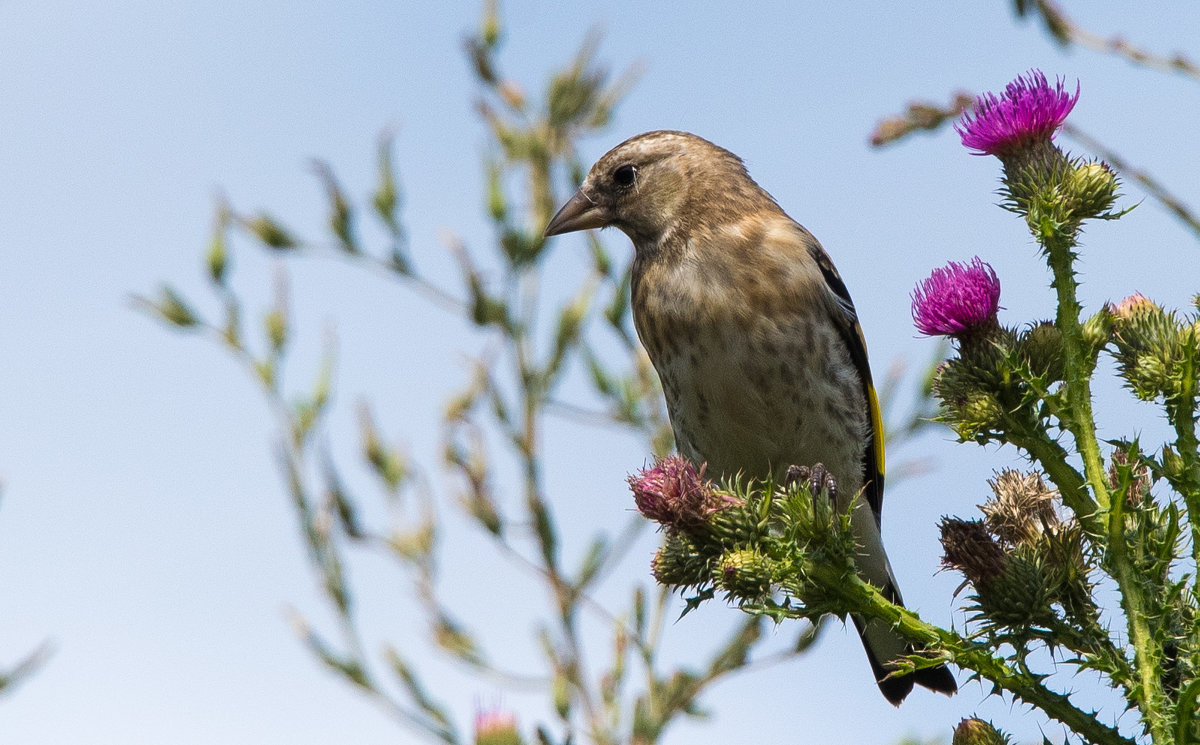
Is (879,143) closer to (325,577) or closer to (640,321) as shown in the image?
(640,321)

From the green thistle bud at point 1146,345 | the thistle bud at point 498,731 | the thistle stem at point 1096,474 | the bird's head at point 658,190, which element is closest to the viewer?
the thistle stem at point 1096,474

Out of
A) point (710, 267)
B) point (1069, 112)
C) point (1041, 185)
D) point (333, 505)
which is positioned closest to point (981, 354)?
point (1041, 185)

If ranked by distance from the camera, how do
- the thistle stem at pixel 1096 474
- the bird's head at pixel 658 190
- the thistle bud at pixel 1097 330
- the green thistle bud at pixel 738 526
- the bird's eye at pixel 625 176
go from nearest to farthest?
the thistle stem at pixel 1096 474 < the thistle bud at pixel 1097 330 < the green thistle bud at pixel 738 526 < the bird's head at pixel 658 190 < the bird's eye at pixel 625 176

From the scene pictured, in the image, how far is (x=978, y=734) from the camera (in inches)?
101

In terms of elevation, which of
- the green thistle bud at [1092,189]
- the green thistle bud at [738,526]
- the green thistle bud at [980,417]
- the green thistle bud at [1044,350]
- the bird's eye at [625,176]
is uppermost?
the bird's eye at [625,176]

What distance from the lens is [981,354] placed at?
2.96m

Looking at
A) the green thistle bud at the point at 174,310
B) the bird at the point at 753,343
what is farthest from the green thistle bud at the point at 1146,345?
the green thistle bud at the point at 174,310

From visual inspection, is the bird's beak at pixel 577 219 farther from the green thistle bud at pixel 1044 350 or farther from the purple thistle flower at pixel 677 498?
the green thistle bud at pixel 1044 350

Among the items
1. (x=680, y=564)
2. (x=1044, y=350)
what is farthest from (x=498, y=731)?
(x=1044, y=350)

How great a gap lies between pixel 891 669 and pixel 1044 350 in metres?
1.91

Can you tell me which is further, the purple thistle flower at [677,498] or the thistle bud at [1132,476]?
the purple thistle flower at [677,498]

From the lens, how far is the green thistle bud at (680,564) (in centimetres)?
302

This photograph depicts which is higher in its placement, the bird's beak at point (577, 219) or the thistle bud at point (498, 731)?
the bird's beak at point (577, 219)

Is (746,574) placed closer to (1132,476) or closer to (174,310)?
(1132,476)
